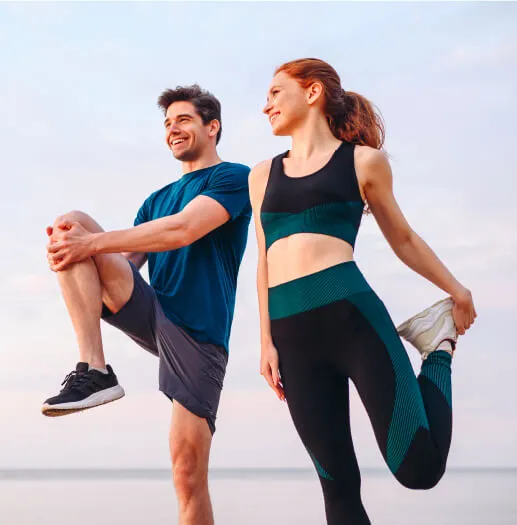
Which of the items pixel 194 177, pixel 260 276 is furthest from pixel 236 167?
pixel 260 276

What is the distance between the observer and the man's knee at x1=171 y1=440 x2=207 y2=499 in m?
3.64

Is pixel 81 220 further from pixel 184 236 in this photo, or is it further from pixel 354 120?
pixel 354 120

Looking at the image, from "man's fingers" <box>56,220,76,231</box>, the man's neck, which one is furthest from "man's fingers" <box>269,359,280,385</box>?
the man's neck

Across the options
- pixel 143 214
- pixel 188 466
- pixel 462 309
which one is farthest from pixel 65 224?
pixel 462 309

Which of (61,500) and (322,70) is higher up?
(322,70)

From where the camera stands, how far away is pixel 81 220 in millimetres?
3402

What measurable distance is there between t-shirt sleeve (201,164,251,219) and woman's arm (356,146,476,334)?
3.09 ft

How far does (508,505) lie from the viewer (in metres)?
8.78

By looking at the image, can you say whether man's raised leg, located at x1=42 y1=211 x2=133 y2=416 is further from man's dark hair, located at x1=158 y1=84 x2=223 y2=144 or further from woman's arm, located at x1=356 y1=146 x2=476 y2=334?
woman's arm, located at x1=356 y1=146 x2=476 y2=334

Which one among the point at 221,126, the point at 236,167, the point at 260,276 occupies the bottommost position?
the point at 260,276

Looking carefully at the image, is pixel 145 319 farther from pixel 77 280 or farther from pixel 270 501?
pixel 270 501

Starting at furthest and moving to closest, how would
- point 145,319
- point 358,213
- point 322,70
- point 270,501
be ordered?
point 270,501 < point 145,319 < point 322,70 < point 358,213

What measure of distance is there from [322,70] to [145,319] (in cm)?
136

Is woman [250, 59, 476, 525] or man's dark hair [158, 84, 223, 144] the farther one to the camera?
man's dark hair [158, 84, 223, 144]
